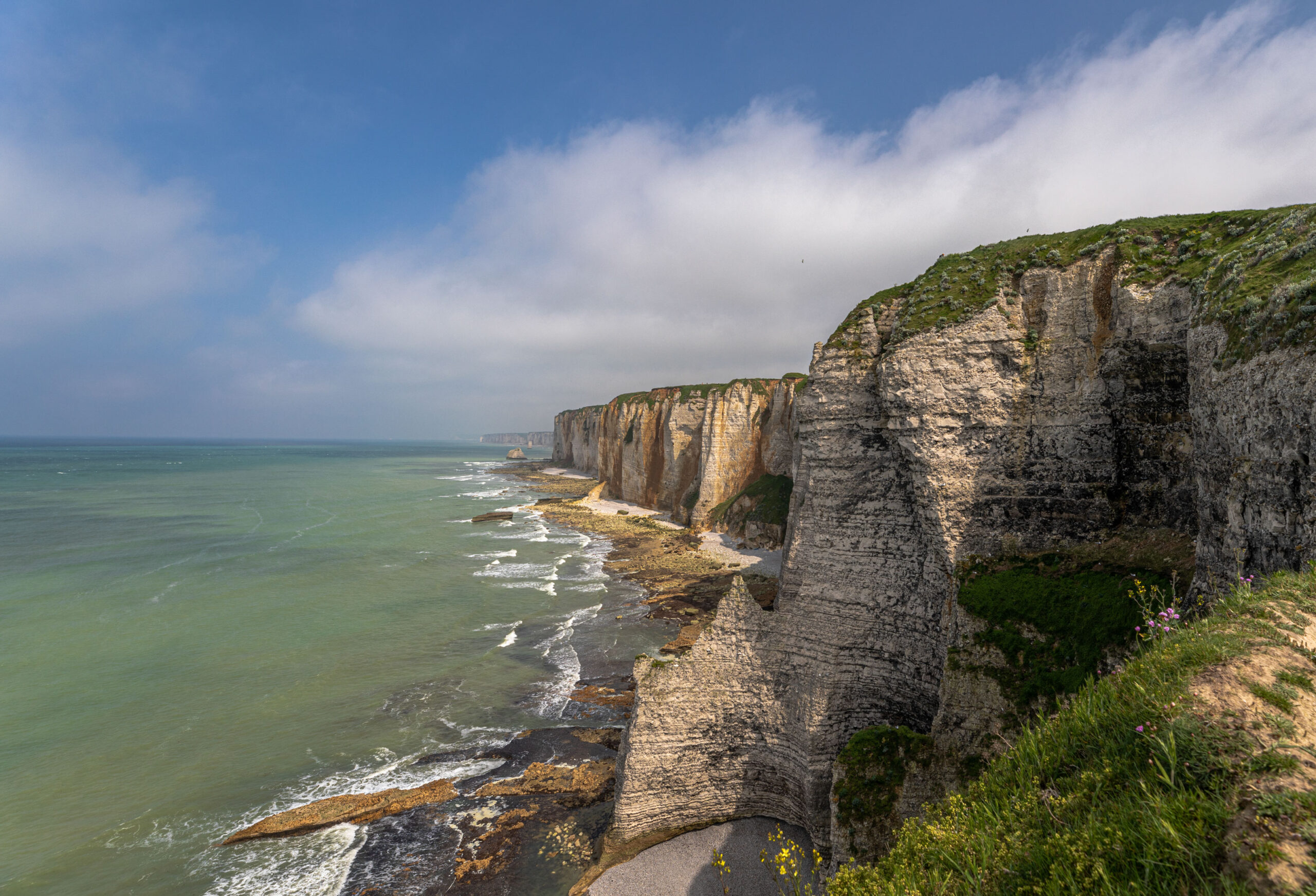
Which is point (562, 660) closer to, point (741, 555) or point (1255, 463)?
point (741, 555)

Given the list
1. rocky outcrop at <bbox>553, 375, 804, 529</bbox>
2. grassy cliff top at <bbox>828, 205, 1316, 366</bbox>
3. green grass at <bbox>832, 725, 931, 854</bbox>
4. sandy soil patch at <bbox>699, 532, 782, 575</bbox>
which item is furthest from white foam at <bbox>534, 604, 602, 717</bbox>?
rocky outcrop at <bbox>553, 375, 804, 529</bbox>

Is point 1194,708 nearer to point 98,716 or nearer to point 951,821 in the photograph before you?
point 951,821

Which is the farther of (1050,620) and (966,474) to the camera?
(966,474)

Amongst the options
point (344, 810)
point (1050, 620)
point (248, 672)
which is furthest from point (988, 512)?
→ point (248, 672)

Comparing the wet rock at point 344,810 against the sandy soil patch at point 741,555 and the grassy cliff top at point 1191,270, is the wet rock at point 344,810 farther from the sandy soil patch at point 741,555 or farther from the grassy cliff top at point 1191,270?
the sandy soil patch at point 741,555

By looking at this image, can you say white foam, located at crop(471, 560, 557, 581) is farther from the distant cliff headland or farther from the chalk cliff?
the distant cliff headland

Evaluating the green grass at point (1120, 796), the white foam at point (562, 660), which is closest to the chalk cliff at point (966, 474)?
the green grass at point (1120, 796)
